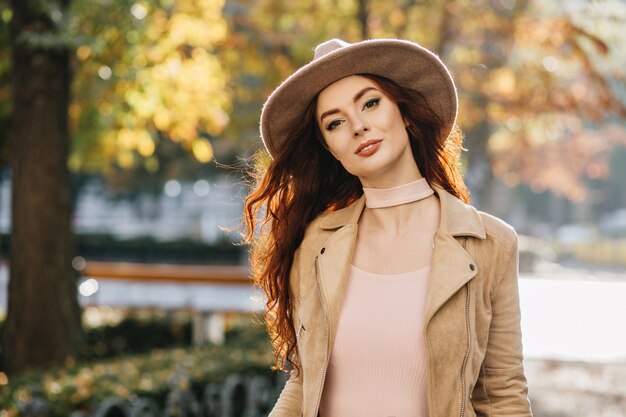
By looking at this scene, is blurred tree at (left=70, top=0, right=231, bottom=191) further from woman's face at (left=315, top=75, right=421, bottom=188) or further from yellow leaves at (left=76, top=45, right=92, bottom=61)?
woman's face at (left=315, top=75, right=421, bottom=188)

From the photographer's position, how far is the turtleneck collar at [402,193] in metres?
2.67

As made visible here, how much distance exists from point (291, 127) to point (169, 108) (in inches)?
311

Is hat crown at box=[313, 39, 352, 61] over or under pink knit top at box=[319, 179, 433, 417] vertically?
over

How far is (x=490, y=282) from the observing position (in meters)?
2.45

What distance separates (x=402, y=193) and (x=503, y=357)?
564mm

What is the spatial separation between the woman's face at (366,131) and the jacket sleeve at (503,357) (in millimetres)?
432

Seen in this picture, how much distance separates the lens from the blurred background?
246 inches

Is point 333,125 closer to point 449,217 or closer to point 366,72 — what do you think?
point 366,72

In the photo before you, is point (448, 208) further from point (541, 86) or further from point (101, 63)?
point (541, 86)

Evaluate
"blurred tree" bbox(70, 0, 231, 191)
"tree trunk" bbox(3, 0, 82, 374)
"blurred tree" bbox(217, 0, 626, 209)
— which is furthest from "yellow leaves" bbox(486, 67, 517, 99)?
"tree trunk" bbox(3, 0, 82, 374)

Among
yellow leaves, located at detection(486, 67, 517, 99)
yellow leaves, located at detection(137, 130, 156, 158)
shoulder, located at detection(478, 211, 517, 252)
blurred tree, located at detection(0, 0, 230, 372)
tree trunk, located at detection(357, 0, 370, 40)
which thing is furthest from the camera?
yellow leaves, located at detection(486, 67, 517, 99)

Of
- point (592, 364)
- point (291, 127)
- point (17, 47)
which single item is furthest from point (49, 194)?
point (592, 364)

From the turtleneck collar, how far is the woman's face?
2cm

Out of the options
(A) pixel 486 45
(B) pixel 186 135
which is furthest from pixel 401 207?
(A) pixel 486 45
